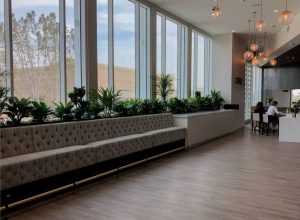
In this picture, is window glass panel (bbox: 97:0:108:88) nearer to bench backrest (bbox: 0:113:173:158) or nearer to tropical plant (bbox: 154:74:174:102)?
bench backrest (bbox: 0:113:173:158)

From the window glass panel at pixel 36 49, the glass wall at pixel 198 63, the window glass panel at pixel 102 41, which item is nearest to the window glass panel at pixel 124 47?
the window glass panel at pixel 102 41

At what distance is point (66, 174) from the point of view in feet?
14.4

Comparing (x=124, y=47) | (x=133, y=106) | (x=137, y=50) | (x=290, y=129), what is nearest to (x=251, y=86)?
(x=290, y=129)

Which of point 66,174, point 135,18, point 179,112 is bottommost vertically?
point 66,174

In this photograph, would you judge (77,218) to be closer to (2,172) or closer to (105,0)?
(2,172)

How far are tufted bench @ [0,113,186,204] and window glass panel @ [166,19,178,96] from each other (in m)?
3.46

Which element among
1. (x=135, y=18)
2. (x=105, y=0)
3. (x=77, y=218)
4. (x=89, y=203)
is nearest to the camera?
(x=77, y=218)

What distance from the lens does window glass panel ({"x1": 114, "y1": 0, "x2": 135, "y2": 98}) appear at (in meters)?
7.39

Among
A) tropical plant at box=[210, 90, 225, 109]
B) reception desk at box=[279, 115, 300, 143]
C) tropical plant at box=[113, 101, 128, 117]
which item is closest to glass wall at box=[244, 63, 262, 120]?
tropical plant at box=[210, 90, 225, 109]

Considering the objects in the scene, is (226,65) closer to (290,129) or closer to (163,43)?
(290,129)

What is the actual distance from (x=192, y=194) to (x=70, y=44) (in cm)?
398

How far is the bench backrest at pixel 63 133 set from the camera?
13.3 ft

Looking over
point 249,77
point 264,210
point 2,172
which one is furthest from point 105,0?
point 249,77

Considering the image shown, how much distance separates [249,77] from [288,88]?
2.35m
